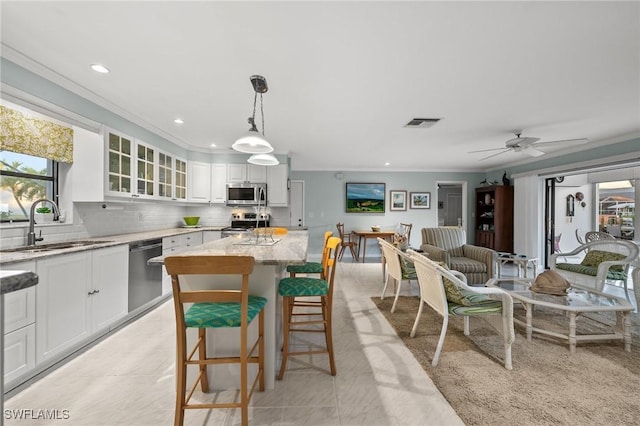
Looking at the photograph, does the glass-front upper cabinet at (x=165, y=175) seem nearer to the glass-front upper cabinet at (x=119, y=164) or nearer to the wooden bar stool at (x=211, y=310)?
the glass-front upper cabinet at (x=119, y=164)

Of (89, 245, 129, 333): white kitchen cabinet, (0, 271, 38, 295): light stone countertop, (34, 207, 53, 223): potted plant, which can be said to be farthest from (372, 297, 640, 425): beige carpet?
(34, 207, 53, 223): potted plant

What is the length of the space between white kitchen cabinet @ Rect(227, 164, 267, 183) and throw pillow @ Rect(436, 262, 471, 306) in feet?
13.3

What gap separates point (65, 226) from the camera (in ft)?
9.56

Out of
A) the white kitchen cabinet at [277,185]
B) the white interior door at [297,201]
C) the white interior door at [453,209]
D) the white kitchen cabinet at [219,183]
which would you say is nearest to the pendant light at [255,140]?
the white kitchen cabinet at [277,185]

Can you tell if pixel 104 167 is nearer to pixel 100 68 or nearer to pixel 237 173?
pixel 100 68

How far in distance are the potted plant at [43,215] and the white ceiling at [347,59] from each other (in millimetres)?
1221

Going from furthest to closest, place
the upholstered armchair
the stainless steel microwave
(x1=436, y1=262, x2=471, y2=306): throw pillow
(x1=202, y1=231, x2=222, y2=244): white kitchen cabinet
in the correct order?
the stainless steel microwave
(x1=202, y1=231, x2=222, y2=244): white kitchen cabinet
the upholstered armchair
(x1=436, y1=262, x2=471, y2=306): throw pillow

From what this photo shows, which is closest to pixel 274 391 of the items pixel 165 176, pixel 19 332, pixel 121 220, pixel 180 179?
pixel 19 332

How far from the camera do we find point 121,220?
3.81 metres

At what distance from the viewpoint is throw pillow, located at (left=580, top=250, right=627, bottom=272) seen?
3697 millimetres

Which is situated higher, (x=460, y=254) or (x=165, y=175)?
(x=165, y=175)

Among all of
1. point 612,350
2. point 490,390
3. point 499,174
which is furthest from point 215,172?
point 499,174

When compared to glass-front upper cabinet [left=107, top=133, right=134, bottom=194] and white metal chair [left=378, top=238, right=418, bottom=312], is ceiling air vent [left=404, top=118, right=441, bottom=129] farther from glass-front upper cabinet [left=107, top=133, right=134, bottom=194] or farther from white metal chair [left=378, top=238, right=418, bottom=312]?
glass-front upper cabinet [left=107, top=133, right=134, bottom=194]

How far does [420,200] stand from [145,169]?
657cm
